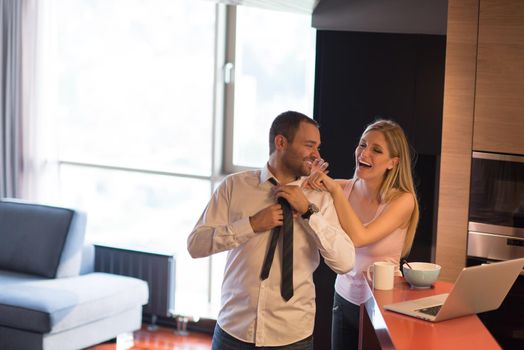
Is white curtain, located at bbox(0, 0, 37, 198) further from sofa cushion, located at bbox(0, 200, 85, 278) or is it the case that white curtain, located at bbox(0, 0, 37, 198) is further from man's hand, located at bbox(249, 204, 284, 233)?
man's hand, located at bbox(249, 204, 284, 233)

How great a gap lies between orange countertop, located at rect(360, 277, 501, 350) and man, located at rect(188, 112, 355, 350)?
0.22 meters

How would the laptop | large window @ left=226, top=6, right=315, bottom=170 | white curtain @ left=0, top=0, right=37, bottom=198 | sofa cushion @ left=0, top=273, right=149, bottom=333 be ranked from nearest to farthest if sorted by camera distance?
the laptop < sofa cushion @ left=0, top=273, right=149, bottom=333 < large window @ left=226, top=6, right=315, bottom=170 < white curtain @ left=0, top=0, right=37, bottom=198

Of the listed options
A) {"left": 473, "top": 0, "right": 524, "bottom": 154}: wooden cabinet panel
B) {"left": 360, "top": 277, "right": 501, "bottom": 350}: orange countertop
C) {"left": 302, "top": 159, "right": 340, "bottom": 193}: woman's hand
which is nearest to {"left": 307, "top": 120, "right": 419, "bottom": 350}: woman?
{"left": 302, "top": 159, "right": 340, "bottom": 193}: woman's hand

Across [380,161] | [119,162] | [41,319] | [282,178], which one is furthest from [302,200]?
[119,162]

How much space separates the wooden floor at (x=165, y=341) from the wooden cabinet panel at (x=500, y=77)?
2555 millimetres

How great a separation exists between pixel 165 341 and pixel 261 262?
9.47ft

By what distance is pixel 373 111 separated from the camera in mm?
4508

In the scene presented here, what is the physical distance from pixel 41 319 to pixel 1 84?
2.14m

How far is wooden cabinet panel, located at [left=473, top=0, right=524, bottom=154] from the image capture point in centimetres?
377

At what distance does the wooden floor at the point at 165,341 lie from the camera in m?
5.52

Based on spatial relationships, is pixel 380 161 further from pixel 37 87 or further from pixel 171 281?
pixel 37 87

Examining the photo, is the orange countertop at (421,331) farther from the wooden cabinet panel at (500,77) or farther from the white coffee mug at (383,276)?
the wooden cabinet panel at (500,77)

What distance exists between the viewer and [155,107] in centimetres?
606

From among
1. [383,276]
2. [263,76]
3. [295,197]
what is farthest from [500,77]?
[263,76]
